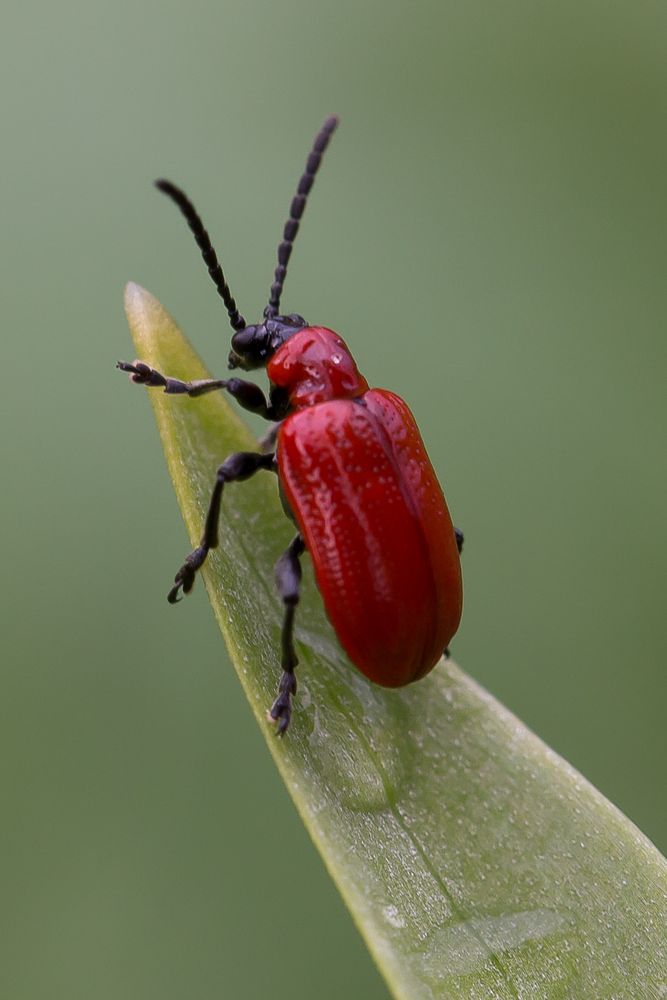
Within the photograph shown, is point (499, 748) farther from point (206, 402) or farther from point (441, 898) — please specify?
point (206, 402)

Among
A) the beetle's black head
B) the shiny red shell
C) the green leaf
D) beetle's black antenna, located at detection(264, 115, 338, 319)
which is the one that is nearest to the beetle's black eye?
the beetle's black head

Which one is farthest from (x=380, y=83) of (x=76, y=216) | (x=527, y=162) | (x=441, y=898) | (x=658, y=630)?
(x=441, y=898)

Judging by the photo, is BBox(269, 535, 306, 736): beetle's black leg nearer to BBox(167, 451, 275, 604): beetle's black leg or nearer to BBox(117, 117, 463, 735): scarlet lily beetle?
BBox(117, 117, 463, 735): scarlet lily beetle

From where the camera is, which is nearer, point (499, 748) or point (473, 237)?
point (499, 748)

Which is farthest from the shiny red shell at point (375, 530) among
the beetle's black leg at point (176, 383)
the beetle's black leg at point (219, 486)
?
the beetle's black leg at point (176, 383)

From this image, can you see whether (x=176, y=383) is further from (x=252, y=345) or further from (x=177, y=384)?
(x=252, y=345)
